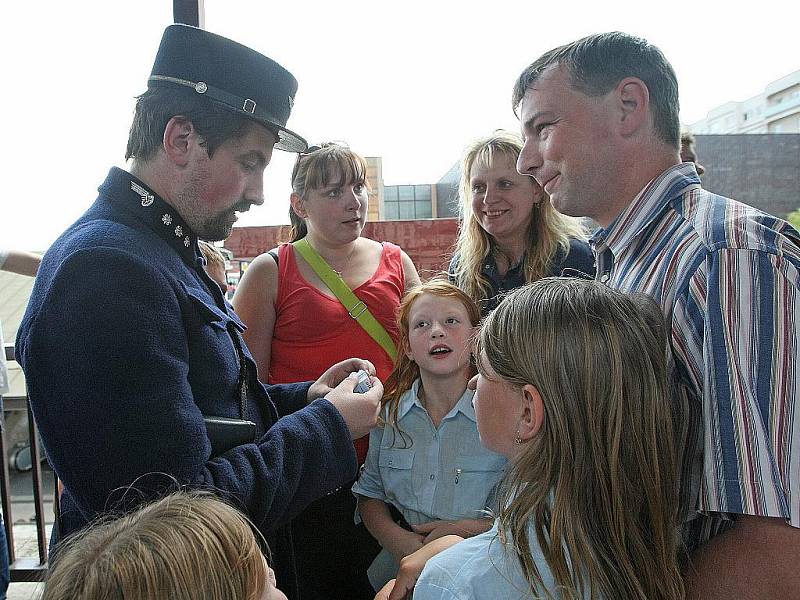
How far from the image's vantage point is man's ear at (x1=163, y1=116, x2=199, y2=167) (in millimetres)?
Answer: 1231

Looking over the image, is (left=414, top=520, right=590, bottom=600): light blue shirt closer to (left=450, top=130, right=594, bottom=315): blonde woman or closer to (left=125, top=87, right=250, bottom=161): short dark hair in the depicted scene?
(left=125, top=87, right=250, bottom=161): short dark hair

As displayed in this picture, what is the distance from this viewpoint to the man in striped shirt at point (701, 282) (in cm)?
81

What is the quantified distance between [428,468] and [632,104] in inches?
42.7

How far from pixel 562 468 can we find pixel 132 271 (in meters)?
0.73

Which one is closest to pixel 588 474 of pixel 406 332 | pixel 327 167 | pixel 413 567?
pixel 413 567

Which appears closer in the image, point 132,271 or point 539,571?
point 539,571

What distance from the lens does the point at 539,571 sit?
88 centimetres

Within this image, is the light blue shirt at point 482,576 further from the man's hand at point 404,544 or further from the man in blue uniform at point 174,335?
the man's hand at point 404,544

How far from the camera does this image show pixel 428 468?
1770 mm

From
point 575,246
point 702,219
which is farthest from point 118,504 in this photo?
point 575,246

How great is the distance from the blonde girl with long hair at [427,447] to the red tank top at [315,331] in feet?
0.64

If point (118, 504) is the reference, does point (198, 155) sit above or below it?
above

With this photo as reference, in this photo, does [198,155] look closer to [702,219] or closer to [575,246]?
[702,219]

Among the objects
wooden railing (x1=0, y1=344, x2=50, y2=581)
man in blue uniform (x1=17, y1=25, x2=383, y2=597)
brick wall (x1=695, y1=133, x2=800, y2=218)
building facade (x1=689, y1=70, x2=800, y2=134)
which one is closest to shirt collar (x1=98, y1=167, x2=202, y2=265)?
man in blue uniform (x1=17, y1=25, x2=383, y2=597)
